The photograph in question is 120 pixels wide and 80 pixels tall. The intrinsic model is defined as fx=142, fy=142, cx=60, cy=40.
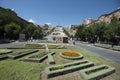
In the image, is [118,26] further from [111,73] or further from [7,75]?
[7,75]

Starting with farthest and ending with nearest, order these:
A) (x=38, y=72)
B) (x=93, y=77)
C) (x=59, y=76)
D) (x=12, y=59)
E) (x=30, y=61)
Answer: (x=12, y=59) → (x=30, y=61) → (x=38, y=72) → (x=59, y=76) → (x=93, y=77)

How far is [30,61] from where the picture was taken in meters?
14.6

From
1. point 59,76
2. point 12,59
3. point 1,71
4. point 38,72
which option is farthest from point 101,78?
point 12,59

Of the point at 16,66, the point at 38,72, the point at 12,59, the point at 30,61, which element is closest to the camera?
the point at 38,72

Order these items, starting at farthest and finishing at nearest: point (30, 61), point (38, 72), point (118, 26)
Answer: point (118, 26) → point (30, 61) → point (38, 72)

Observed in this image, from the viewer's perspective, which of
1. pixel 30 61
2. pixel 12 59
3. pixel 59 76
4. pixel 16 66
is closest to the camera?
pixel 59 76

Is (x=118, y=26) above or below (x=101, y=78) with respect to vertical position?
above

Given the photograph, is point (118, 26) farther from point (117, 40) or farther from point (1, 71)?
point (1, 71)

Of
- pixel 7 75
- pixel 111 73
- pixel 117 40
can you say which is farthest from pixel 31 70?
→ pixel 117 40

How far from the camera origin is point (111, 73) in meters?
11.6

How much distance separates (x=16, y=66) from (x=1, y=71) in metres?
1.57

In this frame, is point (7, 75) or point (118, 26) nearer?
point (7, 75)

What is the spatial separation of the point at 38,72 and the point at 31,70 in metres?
0.81

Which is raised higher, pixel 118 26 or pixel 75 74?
pixel 118 26
